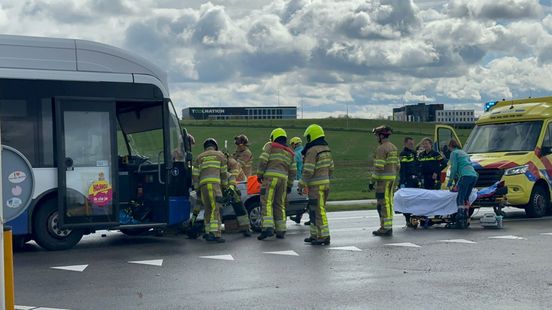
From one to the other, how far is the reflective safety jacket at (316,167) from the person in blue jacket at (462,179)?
330 cm

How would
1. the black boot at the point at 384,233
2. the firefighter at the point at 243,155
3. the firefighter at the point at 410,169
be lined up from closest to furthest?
the black boot at the point at 384,233
the firefighter at the point at 243,155
the firefighter at the point at 410,169

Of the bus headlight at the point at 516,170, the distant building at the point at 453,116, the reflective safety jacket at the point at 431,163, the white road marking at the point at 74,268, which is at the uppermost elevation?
the distant building at the point at 453,116

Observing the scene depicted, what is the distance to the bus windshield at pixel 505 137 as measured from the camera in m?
18.3

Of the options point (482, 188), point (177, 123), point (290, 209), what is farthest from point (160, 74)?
point (482, 188)

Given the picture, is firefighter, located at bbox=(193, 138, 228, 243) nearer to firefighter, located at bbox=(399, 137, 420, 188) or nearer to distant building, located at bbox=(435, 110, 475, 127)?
firefighter, located at bbox=(399, 137, 420, 188)

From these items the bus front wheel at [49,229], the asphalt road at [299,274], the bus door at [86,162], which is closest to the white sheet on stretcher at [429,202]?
the asphalt road at [299,274]

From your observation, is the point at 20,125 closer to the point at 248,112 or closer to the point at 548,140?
the point at 548,140

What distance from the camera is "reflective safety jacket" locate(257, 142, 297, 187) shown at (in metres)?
14.2

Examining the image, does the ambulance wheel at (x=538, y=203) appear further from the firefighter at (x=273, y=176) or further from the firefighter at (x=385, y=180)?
the firefighter at (x=273, y=176)

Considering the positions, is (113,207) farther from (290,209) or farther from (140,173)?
(290,209)

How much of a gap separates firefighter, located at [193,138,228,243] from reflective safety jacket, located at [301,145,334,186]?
151 centimetres

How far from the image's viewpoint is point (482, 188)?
1745 cm

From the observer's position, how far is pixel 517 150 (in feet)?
59.9

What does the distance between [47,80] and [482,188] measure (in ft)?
30.9
